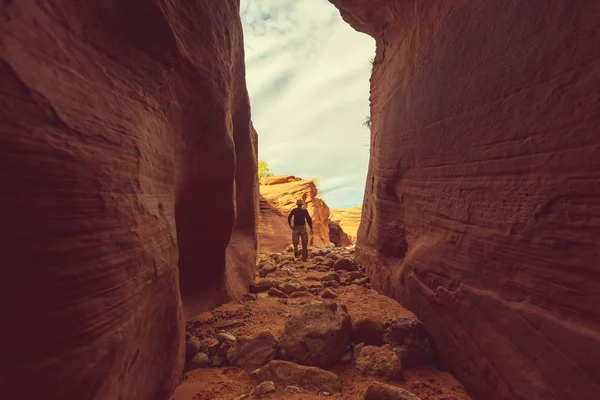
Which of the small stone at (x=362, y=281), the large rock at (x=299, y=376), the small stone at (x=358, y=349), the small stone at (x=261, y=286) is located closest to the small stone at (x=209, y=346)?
the large rock at (x=299, y=376)

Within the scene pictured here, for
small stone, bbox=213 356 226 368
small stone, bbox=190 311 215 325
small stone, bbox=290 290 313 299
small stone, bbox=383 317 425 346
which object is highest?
small stone, bbox=383 317 425 346

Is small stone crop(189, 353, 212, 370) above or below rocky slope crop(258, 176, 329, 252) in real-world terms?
below

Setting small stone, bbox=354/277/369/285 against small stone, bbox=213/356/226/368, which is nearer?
small stone, bbox=213/356/226/368

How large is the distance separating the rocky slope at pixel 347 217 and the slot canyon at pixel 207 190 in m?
27.4

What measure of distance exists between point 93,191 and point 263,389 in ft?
5.75

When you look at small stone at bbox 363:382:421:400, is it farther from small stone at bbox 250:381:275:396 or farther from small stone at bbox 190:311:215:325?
small stone at bbox 190:311:215:325

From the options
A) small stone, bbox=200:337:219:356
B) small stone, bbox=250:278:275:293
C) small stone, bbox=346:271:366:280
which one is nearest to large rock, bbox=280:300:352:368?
small stone, bbox=200:337:219:356

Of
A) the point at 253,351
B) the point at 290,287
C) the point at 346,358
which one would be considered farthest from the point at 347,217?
the point at 253,351

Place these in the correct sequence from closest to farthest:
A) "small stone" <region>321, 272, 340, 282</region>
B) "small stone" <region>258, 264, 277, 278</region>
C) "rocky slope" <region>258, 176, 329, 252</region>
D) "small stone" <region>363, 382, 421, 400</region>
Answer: "small stone" <region>363, 382, 421, 400</region>
"small stone" <region>321, 272, 340, 282</region>
"small stone" <region>258, 264, 277, 278</region>
"rocky slope" <region>258, 176, 329, 252</region>

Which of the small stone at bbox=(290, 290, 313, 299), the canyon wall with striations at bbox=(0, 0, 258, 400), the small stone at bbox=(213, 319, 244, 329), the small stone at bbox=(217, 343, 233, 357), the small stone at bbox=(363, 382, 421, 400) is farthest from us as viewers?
the small stone at bbox=(290, 290, 313, 299)

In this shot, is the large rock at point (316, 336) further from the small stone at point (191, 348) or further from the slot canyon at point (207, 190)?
the small stone at point (191, 348)

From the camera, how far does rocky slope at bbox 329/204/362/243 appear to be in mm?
32000

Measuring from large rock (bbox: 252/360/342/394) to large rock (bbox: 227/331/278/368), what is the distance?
18 cm

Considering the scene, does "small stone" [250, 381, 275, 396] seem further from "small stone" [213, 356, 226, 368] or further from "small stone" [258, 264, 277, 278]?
"small stone" [258, 264, 277, 278]
